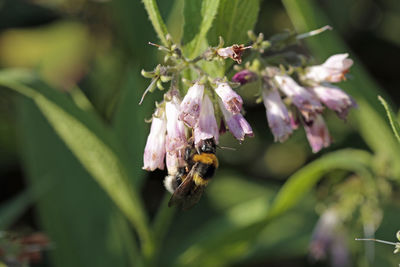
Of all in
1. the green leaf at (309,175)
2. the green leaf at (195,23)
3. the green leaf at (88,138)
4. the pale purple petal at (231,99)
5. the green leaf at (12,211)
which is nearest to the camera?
the pale purple petal at (231,99)

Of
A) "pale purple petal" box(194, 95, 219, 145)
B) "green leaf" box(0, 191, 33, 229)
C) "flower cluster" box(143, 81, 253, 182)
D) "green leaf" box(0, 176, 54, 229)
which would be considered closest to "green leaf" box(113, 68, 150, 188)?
"green leaf" box(0, 176, 54, 229)

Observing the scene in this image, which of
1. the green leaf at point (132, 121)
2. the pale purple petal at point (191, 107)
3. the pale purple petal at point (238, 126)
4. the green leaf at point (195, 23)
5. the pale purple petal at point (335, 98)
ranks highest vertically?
the green leaf at point (195, 23)

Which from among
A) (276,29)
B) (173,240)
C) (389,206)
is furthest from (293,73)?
(276,29)

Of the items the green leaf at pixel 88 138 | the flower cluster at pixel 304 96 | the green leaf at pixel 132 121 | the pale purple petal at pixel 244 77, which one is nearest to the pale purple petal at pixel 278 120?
the flower cluster at pixel 304 96

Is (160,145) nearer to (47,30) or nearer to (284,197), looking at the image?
(284,197)

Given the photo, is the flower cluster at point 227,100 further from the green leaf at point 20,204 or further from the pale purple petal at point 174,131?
the green leaf at point 20,204

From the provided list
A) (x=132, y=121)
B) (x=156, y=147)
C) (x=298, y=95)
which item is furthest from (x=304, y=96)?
Result: (x=132, y=121)

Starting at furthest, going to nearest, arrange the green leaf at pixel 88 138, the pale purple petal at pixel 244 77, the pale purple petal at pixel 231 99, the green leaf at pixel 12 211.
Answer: the green leaf at pixel 12 211 → the green leaf at pixel 88 138 → the pale purple petal at pixel 244 77 → the pale purple petal at pixel 231 99
